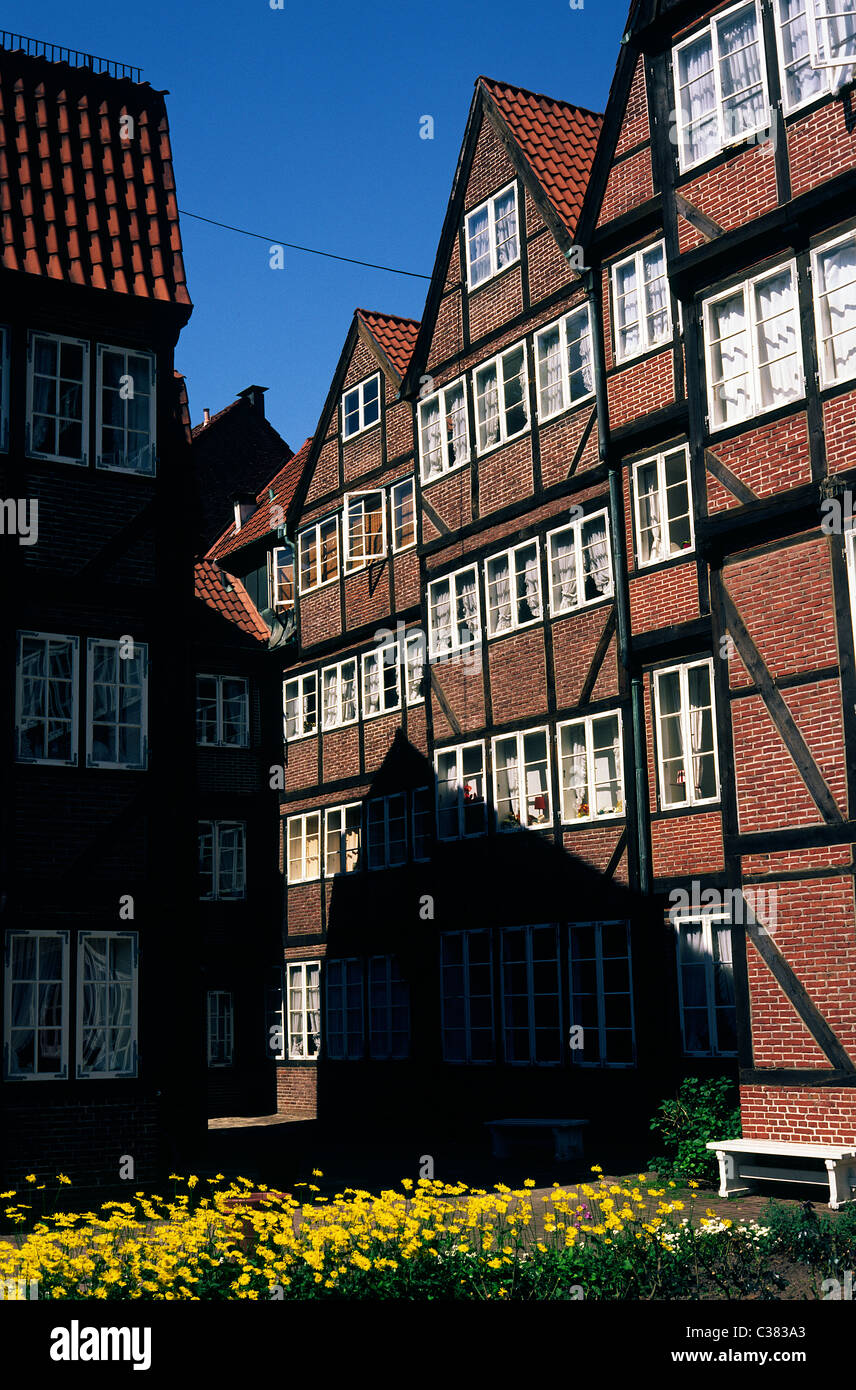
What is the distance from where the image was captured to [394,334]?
3052 cm

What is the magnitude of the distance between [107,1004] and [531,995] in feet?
25.6

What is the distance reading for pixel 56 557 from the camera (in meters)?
17.0

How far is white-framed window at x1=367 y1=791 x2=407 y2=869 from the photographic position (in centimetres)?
2705

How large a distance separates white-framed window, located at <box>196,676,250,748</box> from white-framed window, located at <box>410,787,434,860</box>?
761 cm

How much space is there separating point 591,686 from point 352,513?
9790 millimetres

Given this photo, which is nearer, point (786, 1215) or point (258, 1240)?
point (258, 1240)

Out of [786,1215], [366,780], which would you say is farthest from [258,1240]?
[366,780]

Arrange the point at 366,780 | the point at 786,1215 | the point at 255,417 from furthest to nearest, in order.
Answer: the point at 255,417
the point at 366,780
the point at 786,1215

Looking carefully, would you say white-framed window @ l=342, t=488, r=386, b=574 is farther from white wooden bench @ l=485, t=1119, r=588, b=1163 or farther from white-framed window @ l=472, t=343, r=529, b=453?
white wooden bench @ l=485, t=1119, r=588, b=1163

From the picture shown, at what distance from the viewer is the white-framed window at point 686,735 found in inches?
749

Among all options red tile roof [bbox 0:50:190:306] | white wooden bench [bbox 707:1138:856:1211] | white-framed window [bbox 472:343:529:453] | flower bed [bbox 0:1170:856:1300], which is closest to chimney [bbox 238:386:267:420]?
white-framed window [bbox 472:343:529:453]

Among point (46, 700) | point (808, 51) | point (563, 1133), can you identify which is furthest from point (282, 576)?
point (808, 51)

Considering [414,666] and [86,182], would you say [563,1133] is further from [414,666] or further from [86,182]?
[86,182]
